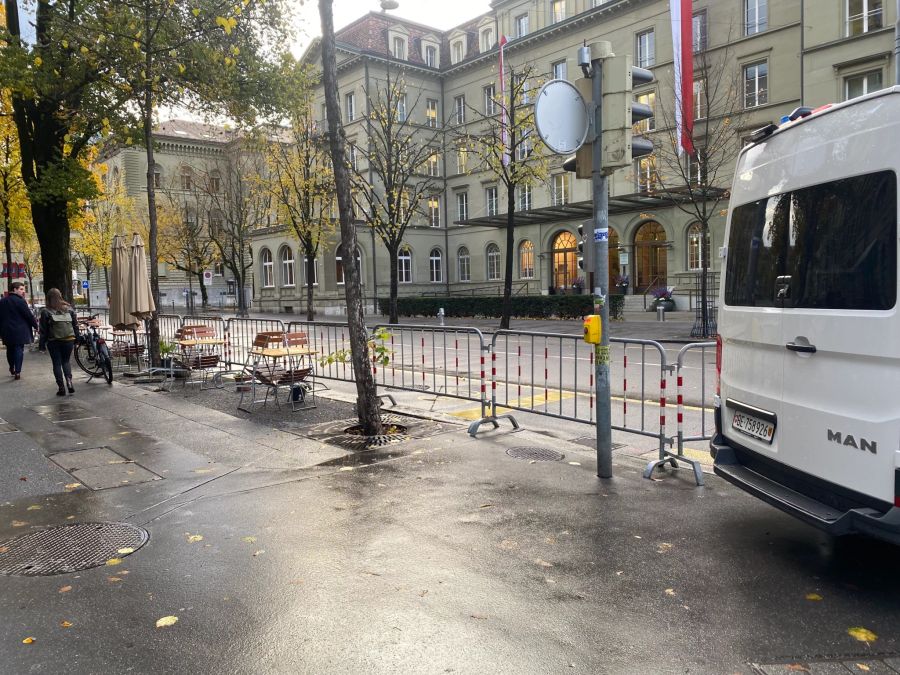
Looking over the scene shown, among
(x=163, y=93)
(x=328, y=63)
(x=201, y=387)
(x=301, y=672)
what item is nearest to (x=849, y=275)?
(x=301, y=672)

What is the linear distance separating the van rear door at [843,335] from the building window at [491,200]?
43.4m

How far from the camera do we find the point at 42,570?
Result: 434 centimetres

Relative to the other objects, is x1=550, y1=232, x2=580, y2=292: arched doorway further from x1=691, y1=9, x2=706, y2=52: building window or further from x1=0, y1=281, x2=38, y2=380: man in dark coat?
x1=0, y1=281, x2=38, y2=380: man in dark coat

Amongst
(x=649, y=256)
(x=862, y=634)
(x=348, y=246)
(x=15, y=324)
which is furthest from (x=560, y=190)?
(x=862, y=634)

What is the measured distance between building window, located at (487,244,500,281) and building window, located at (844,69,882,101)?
23.7 meters

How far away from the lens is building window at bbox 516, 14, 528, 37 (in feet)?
143

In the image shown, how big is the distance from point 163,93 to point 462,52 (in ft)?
124

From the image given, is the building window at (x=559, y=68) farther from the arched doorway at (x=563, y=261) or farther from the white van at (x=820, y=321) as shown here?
the white van at (x=820, y=321)

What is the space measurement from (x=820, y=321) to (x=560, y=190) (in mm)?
39383

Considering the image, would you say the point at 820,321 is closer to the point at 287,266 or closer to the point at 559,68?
the point at 559,68

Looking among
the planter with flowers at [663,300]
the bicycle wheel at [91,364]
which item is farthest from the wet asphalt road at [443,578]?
the planter with flowers at [663,300]

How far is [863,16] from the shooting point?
27594mm

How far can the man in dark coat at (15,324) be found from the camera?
44.7 ft

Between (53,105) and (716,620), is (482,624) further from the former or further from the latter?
(53,105)
